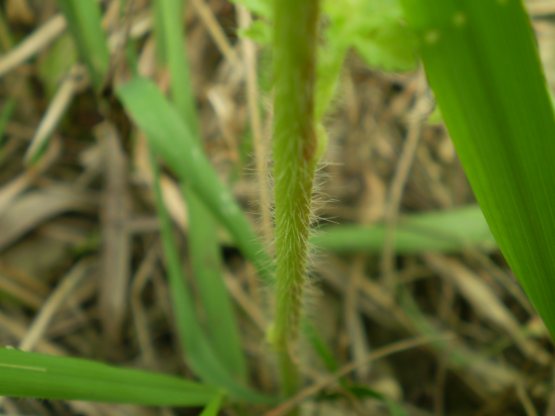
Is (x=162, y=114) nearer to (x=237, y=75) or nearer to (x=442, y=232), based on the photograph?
(x=237, y=75)

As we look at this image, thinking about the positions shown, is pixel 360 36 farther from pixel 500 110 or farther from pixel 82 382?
pixel 82 382

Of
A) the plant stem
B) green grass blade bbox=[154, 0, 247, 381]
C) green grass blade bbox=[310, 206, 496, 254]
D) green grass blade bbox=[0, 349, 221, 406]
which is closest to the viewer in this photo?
the plant stem

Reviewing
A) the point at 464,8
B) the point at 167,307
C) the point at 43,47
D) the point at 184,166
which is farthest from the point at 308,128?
the point at 43,47

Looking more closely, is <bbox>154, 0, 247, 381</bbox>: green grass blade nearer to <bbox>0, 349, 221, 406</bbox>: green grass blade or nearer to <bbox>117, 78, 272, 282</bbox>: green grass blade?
<bbox>117, 78, 272, 282</bbox>: green grass blade

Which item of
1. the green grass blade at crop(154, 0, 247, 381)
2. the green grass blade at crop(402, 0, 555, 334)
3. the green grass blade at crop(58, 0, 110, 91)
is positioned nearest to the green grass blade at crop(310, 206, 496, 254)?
the green grass blade at crop(154, 0, 247, 381)

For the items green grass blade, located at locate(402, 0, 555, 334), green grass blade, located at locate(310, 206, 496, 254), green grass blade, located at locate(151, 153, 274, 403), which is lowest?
green grass blade, located at locate(310, 206, 496, 254)

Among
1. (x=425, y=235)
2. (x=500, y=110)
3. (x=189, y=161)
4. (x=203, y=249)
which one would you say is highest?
(x=500, y=110)

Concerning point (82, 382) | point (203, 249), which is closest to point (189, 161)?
point (203, 249)
